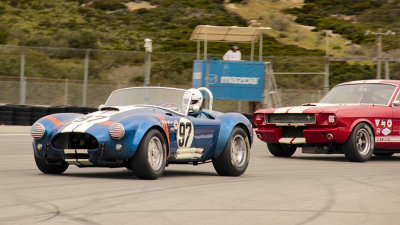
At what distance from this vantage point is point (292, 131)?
43.3ft

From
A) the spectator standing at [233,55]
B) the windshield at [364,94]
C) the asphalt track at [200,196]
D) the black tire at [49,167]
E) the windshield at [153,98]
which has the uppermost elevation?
the spectator standing at [233,55]

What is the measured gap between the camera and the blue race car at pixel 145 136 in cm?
820

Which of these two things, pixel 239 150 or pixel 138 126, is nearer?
pixel 138 126

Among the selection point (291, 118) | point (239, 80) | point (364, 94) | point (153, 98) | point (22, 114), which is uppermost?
point (239, 80)

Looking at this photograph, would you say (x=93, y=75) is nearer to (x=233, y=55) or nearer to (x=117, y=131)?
(x=233, y=55)

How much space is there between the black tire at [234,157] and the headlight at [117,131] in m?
2.02

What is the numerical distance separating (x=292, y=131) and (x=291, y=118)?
0.24m

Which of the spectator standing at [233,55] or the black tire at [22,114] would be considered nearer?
the black tire at [22,114]

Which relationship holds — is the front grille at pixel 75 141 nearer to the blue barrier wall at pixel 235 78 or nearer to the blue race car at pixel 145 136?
the blue race car at pixel 145 136

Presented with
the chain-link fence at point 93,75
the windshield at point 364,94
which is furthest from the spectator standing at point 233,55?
the windshield at point 364,94

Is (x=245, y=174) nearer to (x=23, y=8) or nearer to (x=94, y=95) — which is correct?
(x=94, y=95)

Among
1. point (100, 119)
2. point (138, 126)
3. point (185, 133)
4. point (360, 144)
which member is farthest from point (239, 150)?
point (360, 144)

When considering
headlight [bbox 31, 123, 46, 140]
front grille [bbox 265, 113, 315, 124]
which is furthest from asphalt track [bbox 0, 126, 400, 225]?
front grille [bbox 265, 113, 315, 124]

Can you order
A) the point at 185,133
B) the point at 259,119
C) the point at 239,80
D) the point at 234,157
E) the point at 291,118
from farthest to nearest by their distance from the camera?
the point at 239,80 < the point at 259,119 < the point at 291,118 < the point at 234,157 < the point at 185,133
